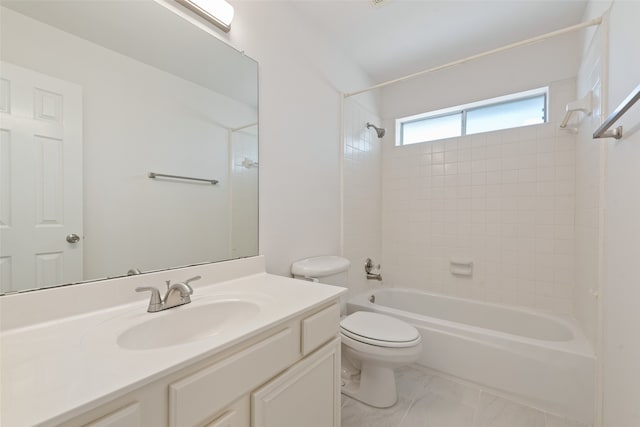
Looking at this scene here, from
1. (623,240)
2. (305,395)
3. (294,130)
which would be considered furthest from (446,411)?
(294,130)

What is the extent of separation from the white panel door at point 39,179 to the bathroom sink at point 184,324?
292mm

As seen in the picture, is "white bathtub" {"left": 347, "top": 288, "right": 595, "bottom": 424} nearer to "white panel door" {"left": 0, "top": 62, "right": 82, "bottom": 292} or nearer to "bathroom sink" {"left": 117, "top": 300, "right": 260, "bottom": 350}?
"bathroom sink" {"left": 117, "top": 300, "right": 260, "bottom": 350}

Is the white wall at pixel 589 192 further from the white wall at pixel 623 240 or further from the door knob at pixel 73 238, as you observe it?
the door knob at pixel 73 238

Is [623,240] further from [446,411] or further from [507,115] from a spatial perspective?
[507,115]

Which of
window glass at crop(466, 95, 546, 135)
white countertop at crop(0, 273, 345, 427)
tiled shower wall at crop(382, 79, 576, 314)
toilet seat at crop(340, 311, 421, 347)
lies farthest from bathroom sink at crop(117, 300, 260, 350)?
window glass at crop(466, 95, 546, 135)

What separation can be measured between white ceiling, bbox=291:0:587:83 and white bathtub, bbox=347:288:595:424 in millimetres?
2056

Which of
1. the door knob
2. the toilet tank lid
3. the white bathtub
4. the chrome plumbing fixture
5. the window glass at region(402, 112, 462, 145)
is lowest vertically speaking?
the white bathtub

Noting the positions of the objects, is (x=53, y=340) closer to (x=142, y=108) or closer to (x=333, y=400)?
(x=142, y=108)

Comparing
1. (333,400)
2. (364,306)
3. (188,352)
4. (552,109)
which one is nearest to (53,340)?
(188,352)

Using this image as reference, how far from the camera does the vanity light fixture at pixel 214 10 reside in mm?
1133

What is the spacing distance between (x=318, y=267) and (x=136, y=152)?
1083 millimetres

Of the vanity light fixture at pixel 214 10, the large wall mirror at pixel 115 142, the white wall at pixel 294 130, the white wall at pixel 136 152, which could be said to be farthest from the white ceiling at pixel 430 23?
the white wall at pixel 136 152

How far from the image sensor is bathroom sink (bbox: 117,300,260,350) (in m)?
0.79

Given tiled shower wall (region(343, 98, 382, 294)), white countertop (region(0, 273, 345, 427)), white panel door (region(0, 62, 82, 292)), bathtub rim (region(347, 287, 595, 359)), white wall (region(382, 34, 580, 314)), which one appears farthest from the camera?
tiled shower wall (region(343, 98, 382, 294))
